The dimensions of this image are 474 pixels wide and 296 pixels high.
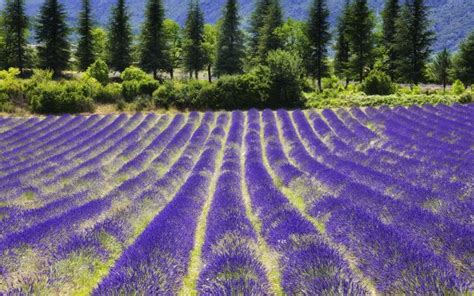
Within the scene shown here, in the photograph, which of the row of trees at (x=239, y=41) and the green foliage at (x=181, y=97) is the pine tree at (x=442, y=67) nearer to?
the row of trees at (x=239, y=41)

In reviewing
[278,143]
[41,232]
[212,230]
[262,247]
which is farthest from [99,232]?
[278,143]

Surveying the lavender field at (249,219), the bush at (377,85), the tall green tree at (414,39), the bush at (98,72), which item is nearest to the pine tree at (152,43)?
the bush at (98,72)

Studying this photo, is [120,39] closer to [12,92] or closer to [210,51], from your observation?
[210,51]

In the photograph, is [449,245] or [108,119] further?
[108,119]

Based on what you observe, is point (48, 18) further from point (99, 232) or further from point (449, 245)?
point (449, 245)

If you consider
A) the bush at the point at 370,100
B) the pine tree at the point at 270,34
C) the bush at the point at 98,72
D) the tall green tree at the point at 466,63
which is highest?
the pine tree at the point at 270,34

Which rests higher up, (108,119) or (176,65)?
(176,65)

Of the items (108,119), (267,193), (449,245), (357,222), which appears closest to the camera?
(449,245)
